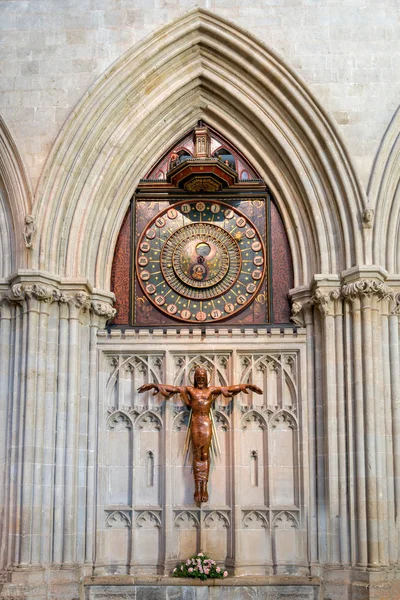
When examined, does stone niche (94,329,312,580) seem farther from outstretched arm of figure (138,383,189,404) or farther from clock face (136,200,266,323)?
clock face (136,200,266,323)

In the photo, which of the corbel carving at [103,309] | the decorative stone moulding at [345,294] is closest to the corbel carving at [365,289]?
the decorative stone moulding at [345,294]

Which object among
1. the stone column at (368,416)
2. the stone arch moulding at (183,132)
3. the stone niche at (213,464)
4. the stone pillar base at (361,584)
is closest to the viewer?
the stone pillar base at (361,584)

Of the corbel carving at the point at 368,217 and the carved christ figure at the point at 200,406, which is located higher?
the corbel carving at the point at 368,217

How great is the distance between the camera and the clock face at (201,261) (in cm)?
1450

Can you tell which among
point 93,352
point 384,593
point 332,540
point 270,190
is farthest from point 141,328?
point 384,593

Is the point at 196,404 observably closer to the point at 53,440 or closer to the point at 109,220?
the point at 53,440

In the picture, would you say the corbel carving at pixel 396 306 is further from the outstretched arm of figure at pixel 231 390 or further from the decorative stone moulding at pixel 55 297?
the decorative stone moulding at pixel 55 297

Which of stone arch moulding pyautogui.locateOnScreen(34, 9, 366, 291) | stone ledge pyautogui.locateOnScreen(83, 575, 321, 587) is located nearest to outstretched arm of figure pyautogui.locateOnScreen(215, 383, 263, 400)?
stone arch moulding pyautogui.locateOnScreen(34, 9, 366, 291)

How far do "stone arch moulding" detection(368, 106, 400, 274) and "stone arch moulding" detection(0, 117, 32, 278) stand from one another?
4811mm

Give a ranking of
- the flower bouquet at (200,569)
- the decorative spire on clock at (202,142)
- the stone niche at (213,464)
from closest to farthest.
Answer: the flower bouquet at (200,569) → the stone niche at (213,464) → the decorative spire on clock at (202,142)

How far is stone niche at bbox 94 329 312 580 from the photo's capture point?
43.9 feet

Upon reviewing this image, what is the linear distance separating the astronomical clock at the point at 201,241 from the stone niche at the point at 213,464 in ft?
2.08

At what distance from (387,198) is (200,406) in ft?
12.8

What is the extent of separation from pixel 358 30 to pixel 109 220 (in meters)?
4.55
